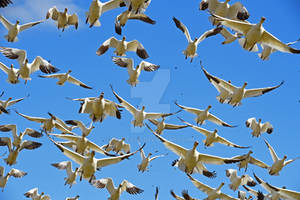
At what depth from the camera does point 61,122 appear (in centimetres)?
1678

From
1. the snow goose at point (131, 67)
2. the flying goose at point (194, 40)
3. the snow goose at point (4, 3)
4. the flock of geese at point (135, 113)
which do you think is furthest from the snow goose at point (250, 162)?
the snow goose at point (4, 3)

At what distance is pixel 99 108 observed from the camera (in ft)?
44.9

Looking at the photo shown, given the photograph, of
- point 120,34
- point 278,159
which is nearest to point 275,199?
point 278,159

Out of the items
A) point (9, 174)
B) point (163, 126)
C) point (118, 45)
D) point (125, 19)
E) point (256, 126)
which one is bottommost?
point (9, 174)

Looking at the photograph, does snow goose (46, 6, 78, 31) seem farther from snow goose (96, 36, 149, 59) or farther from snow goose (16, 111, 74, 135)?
snow goose (16, 111, 74, 135)

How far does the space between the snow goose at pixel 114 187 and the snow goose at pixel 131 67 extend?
9.68 feet

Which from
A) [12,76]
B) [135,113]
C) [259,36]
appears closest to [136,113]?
[135,113]

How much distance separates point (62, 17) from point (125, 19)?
2.06 meters

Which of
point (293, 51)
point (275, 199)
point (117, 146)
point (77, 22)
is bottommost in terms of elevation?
point (117, 146)

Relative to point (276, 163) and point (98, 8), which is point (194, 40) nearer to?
point (98, 8)

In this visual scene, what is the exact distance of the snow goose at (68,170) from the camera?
14.5 metres

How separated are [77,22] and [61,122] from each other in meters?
3.93

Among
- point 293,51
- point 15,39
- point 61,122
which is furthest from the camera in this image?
point 61,122

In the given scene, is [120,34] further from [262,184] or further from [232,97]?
[262,184]
